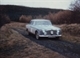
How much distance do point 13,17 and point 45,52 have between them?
139 feet

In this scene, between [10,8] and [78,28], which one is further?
[10,8]

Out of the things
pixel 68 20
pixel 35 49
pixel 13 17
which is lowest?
pixel 13 17

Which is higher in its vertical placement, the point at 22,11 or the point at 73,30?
the point at 73,30

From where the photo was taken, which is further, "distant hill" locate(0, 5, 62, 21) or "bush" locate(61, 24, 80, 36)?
"distant hill" locate(0, 5, 62, 21)

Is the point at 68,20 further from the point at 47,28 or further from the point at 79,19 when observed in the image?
the point at 47,28

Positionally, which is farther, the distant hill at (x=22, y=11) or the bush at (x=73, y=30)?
the distant hill at (x=22, y=11)

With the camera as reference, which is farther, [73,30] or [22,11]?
[22,11]

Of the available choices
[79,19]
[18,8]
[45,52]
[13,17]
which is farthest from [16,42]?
[18,8]

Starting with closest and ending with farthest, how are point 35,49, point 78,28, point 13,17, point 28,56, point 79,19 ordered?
point 28,56 < point 35,49 < point 78,28 < point 79,19 < point 13,17

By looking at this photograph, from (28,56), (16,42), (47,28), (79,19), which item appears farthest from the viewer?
(79,19)

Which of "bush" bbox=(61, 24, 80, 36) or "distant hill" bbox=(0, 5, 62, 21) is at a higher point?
"bush" bbox=(61, 24, 80, 36)

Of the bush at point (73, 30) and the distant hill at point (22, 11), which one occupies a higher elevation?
the bush at point (73, 30)

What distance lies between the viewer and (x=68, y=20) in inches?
1480

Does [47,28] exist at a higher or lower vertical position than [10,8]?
higher
